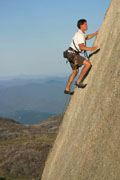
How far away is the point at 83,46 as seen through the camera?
14.4m

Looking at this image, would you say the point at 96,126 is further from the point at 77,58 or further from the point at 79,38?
the point at 79,38

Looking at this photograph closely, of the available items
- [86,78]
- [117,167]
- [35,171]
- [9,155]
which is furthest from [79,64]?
[9,155]

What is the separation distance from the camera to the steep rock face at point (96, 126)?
929cm

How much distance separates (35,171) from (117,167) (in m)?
52.9

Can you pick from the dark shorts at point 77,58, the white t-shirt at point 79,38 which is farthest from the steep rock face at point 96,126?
the white t-shirt at point 79,38

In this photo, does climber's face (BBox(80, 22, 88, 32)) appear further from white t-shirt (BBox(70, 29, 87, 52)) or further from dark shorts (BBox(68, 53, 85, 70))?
dark shorts (BBox(68, 53, 85, 70))

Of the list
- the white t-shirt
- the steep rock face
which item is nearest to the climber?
the white t-shirt

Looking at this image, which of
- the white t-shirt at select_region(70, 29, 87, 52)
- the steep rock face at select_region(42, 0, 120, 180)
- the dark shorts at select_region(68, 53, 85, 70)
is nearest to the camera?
the steep rock face at select_region(42, 0, 120, 180)

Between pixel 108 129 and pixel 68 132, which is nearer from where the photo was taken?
pixel 108 129

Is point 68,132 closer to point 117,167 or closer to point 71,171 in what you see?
point 71,171

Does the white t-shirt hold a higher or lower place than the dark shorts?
higher

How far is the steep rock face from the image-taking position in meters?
9.29

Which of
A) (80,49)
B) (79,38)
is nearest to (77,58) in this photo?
(80,49)

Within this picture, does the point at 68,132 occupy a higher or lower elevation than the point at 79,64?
lower
